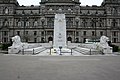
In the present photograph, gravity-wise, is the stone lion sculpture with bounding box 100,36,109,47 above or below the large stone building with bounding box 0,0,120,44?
below

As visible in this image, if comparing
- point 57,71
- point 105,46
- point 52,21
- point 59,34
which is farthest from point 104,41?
point 52,21

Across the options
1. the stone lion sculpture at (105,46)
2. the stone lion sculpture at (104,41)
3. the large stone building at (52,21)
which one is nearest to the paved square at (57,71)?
the stone lion sculpture at (105,46)

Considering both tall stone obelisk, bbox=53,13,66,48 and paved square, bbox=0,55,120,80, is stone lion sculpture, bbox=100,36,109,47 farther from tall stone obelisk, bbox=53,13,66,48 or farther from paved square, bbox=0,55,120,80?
paved square, bbox=0,55,120,80

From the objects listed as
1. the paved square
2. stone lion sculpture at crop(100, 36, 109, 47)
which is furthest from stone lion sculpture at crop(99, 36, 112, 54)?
the paved square

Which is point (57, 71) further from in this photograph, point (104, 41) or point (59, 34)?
point (59, 34)

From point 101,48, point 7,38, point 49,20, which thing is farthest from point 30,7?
point 101,48

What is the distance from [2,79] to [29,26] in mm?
84946

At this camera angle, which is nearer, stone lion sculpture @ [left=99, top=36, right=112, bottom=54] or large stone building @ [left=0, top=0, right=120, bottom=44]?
stone lion sculpture @ [left=99, top=36, right=112, bottom=54]

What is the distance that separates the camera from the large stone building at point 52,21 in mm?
87562

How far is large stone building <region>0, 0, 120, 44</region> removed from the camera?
87.6 metres

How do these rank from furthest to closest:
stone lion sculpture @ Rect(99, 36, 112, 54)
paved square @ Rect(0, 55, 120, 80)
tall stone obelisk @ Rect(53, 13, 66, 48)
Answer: tall stone obelisk @ Rect(53, 13, 66, 48), stone lion sculpture @ Rect(99, 36, 112, 54), paved square @ Rect(0, 55, 120, 80)

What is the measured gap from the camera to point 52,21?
87438mm

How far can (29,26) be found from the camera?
90.7 meters

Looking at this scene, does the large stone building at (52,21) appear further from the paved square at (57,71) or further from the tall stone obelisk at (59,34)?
the paved square at (57,71)
